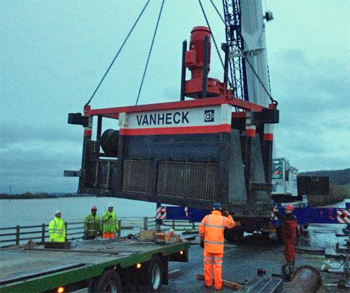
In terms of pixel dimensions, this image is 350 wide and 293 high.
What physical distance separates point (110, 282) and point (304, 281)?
3716 millimetres

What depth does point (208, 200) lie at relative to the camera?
25.6 ft

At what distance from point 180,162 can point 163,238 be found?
185 cm

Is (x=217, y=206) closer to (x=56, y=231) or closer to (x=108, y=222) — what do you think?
(x=56, y=231)

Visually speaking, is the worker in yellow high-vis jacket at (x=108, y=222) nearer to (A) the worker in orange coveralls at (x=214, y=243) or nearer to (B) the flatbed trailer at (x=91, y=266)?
(B) the flatbed trailer at (x=91, y=266)

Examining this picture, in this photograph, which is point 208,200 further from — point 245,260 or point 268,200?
point 245,260

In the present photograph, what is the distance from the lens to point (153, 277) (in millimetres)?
8242

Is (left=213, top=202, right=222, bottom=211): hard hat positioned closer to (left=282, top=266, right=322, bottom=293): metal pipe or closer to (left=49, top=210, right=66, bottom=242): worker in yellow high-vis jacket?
(left=282, top=266, right=322, bottom=293): metal pipe

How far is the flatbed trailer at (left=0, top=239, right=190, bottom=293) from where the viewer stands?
17.1 ft

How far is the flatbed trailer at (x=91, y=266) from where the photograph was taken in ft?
17.1

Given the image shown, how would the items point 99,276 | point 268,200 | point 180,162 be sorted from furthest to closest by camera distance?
point 268,200 < point 180,162 < point 99,276

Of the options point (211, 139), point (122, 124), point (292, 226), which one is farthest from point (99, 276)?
point (292, 226)

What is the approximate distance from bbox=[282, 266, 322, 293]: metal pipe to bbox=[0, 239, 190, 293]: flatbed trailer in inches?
96.9

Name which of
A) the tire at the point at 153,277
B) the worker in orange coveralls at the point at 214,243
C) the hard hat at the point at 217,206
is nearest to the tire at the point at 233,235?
the worker in orange coveralls at the point at 214,243

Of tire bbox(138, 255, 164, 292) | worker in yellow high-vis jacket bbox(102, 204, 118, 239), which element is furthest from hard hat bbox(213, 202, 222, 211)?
worker in yellow high-vis jacket bbox(102, 204, 118, 239)
